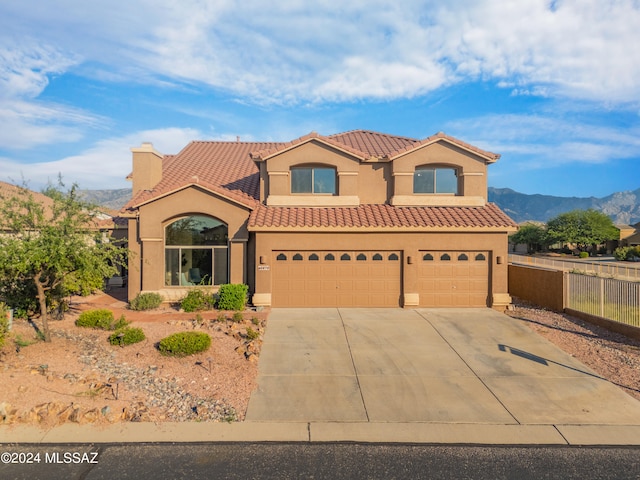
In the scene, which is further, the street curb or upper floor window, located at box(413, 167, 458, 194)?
upper floor window, located at box(413, 167, 458, 194)

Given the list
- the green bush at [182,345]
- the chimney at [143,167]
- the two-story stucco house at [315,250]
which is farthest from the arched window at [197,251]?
the green bush at [182,345]

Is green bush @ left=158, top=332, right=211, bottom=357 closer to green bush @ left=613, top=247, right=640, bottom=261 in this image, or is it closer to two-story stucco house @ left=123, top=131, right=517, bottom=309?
two-story stucco house @ left=123, top=131, right=517, bottom=309

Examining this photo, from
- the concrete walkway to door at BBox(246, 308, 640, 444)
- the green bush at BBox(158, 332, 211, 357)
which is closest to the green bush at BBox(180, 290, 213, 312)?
the concrete walkway to door at BBox(246, 308, 640, 444)

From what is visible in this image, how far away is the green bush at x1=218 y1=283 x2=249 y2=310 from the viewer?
14.7 meters

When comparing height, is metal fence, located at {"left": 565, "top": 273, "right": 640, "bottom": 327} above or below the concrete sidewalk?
above

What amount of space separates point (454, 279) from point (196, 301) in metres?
10.2

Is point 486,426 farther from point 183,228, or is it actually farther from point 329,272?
point 183,228

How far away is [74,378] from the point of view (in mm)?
7898

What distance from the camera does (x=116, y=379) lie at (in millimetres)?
8055

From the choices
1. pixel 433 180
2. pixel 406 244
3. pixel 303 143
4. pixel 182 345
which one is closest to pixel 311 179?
pixel 303 143

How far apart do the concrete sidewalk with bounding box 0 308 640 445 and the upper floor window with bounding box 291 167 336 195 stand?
7.00 meters

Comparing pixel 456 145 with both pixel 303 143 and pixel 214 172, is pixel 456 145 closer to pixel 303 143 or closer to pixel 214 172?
pixel 303 143

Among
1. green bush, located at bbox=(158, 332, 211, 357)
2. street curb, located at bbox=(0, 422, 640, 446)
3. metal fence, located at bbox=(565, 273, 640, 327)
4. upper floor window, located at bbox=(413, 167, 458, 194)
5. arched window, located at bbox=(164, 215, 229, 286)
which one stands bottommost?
street curb, located at bbox=(0, 422, 640, 446)

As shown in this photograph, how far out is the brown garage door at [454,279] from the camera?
16.1 m
